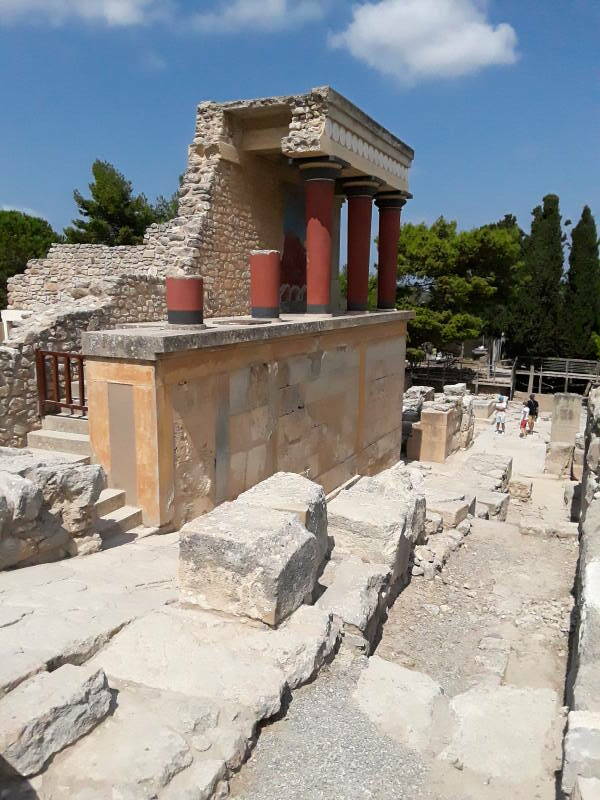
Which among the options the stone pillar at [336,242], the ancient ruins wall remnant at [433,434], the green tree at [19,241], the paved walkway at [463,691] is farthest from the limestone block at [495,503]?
the green tree at [19,241]

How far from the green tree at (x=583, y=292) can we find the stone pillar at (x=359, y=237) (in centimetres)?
2426

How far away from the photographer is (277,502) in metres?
4.92

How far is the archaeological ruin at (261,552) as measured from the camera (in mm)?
2869

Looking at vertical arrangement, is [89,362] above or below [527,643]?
above

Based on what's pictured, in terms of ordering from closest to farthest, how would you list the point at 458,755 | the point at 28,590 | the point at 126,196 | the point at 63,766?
the point at 63,766 → the point at 458,755 → the point at 28,590 → the point at 126,196

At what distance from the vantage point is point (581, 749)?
255cm

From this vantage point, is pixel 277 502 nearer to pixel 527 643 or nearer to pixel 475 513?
pixel 527 643

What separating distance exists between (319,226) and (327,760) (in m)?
8.14

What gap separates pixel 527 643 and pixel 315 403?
15.1 feet

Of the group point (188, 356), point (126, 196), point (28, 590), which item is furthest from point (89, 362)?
point (126, 196)

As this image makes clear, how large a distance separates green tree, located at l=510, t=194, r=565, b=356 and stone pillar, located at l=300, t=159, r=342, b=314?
993 inches

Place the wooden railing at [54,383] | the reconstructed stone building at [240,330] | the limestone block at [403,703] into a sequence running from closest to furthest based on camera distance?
the limestone block at [403,703]
the reconstructed stone building at [240,330]
the wooden railing at [54,383]

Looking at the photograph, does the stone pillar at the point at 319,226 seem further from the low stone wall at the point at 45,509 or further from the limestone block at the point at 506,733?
the limestone block at the point at 506,733

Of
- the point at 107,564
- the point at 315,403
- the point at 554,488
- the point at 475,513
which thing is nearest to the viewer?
the point at 107,564
